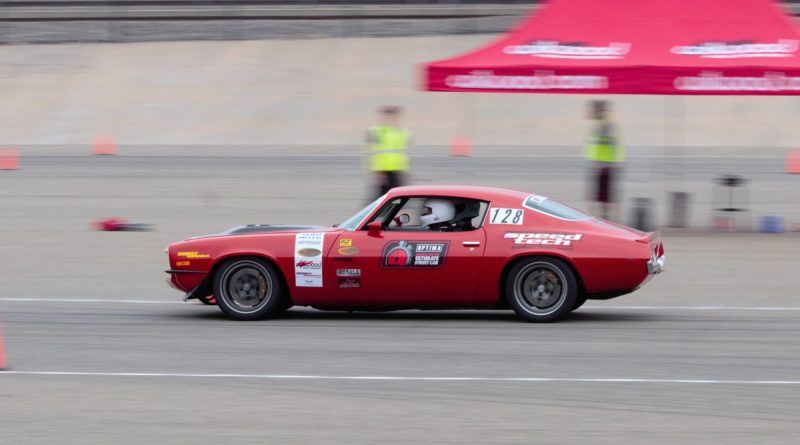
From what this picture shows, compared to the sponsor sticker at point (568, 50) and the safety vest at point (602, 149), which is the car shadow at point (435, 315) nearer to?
the safety vest at point (602, 149)

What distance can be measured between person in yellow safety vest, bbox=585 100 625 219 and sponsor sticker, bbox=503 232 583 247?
21.0ft

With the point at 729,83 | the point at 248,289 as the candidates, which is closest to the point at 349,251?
the point at 248,289

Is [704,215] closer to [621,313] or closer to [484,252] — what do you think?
[621,313]

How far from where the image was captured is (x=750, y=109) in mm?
32031

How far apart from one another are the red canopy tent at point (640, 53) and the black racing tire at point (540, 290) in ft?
20.8

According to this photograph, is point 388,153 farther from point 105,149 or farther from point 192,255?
point 105,149

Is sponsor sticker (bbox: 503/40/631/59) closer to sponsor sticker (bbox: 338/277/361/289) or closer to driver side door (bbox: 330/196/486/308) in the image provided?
driver side door (bbox: 330/196/486/308)

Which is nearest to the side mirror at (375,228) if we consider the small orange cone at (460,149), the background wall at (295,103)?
the small orange cone at (460,149)

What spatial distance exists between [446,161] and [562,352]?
18.4 metres

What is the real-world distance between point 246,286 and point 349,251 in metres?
0.98

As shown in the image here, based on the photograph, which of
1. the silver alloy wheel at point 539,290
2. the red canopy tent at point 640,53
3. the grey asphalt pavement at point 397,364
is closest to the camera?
the grey asphalt pavement at point 397,364

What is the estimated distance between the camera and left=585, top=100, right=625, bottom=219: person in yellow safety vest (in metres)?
16.2

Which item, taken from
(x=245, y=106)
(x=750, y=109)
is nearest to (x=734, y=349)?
(x=750, y=109)

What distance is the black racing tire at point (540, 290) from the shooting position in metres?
9.92
